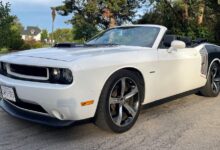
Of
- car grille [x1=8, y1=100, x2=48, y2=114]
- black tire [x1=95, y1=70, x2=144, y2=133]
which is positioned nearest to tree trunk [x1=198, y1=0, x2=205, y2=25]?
black tire [x1=95, y1=70, x2=144, y2=133]

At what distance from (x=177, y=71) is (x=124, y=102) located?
116 cm

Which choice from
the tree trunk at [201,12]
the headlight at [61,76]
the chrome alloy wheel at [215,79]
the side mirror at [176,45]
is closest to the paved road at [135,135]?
the headlight at [61,76]

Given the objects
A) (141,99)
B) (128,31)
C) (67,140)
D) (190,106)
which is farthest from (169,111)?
(67,140)

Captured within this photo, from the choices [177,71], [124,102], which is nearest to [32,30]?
[177,71]

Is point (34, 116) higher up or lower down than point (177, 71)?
lower down

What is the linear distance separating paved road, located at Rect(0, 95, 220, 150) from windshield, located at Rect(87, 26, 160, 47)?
1065 mm

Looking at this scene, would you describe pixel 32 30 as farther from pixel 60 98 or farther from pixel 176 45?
pixel 60 98

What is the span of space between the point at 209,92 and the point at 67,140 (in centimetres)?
326

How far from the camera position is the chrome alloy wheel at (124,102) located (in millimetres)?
3975

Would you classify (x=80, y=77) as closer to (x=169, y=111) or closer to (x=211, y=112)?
(x=169, y=111)

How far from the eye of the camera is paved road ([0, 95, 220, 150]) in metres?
3.66

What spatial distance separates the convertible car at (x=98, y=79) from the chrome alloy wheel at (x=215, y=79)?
113 centimetres

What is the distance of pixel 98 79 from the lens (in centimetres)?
364

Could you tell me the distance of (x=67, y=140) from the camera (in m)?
3.84
